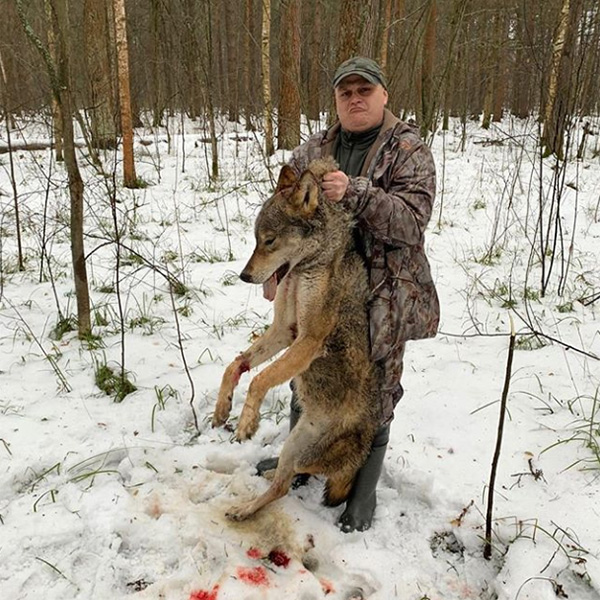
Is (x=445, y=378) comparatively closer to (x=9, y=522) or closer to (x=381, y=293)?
(x=381, y=293)

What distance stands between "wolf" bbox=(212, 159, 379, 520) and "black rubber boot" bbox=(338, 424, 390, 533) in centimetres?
5

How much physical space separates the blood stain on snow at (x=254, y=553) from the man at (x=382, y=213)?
48 cm

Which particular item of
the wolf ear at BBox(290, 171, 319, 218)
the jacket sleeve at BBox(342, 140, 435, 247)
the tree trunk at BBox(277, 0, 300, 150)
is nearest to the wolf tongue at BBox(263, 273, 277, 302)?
the wolf ear at BBox(290, 171, 319, 218)

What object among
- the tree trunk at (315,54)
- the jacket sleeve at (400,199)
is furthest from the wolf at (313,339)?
the tree trunk at (315,54)

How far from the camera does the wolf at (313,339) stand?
2.40m

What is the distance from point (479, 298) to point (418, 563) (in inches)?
145

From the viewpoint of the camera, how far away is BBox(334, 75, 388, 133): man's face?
2.46 metres

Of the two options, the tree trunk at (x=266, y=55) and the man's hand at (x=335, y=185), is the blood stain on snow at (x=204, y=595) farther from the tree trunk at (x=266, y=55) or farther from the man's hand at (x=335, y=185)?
the tree trunk at (x=266, y=55)

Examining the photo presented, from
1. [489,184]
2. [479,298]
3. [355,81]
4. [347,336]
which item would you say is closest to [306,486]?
[347,336]

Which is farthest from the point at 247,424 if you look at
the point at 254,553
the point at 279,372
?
the point at 254,553

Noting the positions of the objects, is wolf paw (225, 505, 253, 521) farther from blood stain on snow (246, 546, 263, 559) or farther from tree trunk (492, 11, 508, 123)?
tree trunk (492, 11, 508, 123)

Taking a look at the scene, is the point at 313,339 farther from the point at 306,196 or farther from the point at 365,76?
the point at 365,76

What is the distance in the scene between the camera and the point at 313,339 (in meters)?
2.48

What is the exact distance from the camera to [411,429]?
3.34 m
